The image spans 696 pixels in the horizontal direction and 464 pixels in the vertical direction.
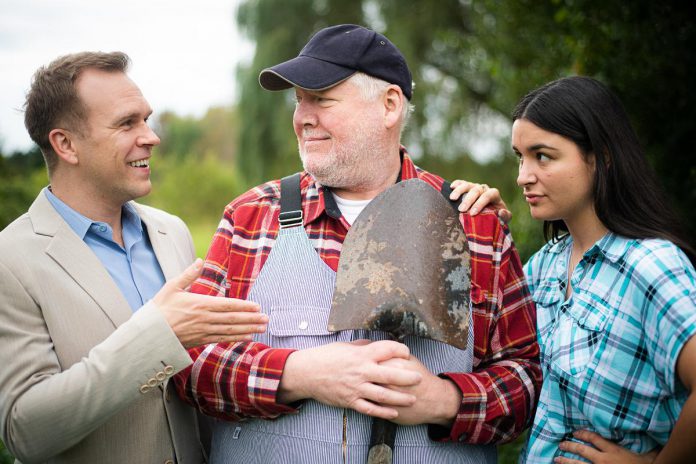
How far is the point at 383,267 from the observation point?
1.84 meters

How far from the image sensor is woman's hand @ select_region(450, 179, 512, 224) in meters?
2.04

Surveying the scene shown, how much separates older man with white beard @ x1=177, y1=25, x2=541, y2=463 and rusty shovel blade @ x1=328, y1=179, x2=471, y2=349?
0.31 feet

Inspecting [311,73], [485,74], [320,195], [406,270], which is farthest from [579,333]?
[485,74]

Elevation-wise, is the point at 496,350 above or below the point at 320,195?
below

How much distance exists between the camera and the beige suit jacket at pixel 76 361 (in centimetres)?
170

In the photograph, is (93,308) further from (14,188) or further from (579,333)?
(14,188)

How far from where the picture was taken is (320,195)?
6.98 feet

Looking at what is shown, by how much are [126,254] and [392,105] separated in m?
1.09

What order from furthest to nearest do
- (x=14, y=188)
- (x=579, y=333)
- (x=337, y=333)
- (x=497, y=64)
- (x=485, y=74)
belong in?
1. (x=14, y=188)
2. (x=485, y=74)
3. (x=497, y=64)
4. (x=337, y=333)
5. (x=579, y=333)

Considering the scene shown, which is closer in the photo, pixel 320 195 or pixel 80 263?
pixel 80 263

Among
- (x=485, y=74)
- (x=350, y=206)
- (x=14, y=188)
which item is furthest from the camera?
(x=14, y=188)

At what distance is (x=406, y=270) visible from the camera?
71.9 inches

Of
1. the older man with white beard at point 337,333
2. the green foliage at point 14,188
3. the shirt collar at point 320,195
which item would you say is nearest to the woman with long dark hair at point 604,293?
the older man with white beard at point 337,333

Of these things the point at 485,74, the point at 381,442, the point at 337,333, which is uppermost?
the point at 485,74
